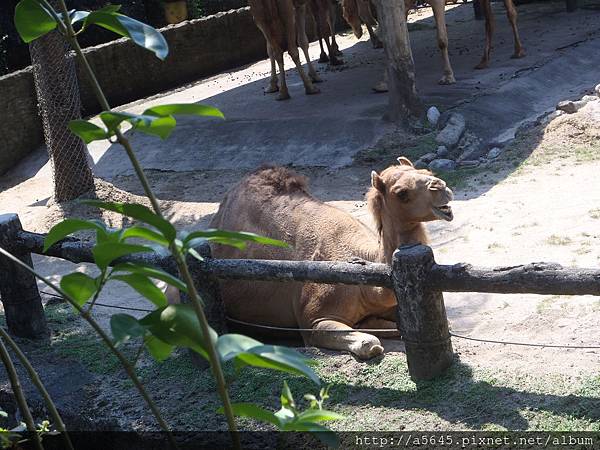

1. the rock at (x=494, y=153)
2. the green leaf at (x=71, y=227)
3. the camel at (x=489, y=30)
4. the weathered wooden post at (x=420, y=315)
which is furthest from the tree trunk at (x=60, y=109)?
the green leaf at (x=71, y=227)

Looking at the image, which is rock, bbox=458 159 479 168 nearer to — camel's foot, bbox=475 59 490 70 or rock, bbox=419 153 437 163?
rock, bbox=419 153 437 163

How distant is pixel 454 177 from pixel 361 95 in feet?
12.3

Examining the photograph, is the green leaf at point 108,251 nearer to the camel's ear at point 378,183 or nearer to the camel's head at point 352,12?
the camel's ear at point 378,183

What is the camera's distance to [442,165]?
9.81m

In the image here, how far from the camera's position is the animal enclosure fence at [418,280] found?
412 cm

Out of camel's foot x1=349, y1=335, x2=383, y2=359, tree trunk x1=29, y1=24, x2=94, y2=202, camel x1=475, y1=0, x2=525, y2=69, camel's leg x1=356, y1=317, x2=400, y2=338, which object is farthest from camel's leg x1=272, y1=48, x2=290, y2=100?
camel's foot x1=349, y1=335, x2=383, y2=359

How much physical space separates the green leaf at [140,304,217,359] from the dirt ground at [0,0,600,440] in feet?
8.01

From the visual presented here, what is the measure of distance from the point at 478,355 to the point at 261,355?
3.56 metres

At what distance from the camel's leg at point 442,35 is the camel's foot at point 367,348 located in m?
7.96

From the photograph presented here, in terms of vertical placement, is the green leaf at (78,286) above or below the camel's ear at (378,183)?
above

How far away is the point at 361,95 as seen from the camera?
12.9m

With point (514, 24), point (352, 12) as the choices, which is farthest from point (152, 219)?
point (352, 12)

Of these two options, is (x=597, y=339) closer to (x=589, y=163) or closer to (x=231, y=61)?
(x=589, y=163)

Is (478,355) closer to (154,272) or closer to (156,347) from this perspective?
(156,347)
